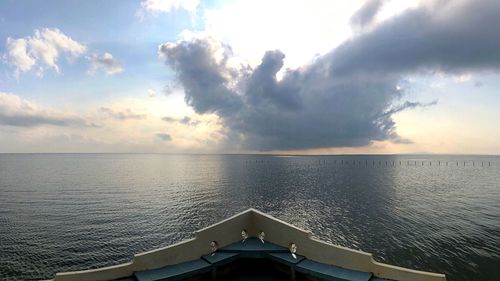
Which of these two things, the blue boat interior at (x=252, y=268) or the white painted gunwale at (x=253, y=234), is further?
the blue boat interior at (x=252, y=268)

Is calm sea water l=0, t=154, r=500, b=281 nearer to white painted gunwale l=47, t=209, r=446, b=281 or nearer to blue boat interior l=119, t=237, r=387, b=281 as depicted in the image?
white painted gunwale l=47, t=209, r=446, b=281

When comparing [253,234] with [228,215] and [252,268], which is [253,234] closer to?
[252,268]

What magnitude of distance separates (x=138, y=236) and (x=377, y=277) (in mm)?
34085

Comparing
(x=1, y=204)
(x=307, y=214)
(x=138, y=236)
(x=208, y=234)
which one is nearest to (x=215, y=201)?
(x=307, y=214)

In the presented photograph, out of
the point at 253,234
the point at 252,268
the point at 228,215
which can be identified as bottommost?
the point at 228,215

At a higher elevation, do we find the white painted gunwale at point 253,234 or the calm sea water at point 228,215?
the white painted gunwale at point 253,234

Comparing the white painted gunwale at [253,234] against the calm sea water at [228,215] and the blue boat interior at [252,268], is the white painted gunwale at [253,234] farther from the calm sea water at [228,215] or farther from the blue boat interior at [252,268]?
the calm sea water at [228,215]

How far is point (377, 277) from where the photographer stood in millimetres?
9586

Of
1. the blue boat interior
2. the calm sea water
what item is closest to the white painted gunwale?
the blue boat interior

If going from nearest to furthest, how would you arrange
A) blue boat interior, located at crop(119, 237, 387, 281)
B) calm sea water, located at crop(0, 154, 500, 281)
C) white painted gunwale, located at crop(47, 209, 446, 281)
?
white painted gunwale, located at crop(47, 209, 446, 281), blue boat interior, located at crop(119, 237, 387, 281), calm sea water, located at crop(0, 154, 500, 281)

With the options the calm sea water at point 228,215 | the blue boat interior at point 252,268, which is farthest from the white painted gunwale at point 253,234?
the calm sea water at point 228,215

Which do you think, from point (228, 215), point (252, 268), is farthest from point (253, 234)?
point (228, 215)

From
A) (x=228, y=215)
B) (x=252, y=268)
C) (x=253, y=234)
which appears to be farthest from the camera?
(x=228, y=215)

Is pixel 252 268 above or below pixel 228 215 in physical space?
above
